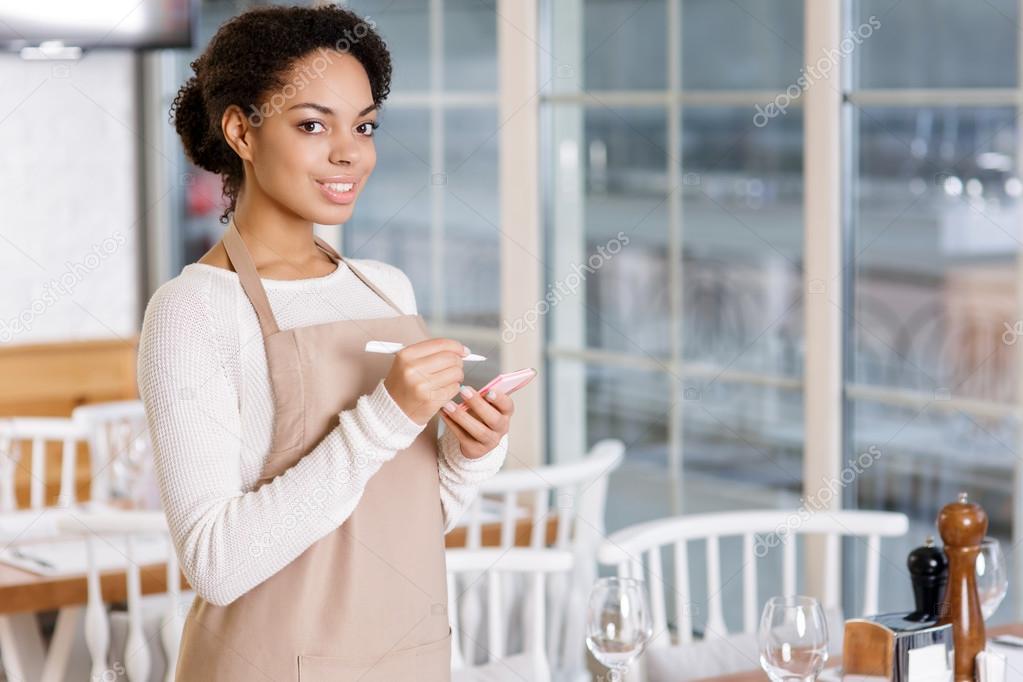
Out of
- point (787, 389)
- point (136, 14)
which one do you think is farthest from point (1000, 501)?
point (136, 14)

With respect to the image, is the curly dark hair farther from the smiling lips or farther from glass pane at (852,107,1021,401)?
glass pane at (852,107,1021,401)

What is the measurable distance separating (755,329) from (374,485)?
6.00 ft

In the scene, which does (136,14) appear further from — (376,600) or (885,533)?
(376,600)

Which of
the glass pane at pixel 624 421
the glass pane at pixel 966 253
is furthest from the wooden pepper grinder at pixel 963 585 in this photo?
the glass pane at pixel 624 421

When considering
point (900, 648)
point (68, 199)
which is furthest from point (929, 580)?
point (68, 199)

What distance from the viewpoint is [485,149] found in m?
3.43

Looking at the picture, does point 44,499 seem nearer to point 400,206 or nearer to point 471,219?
point 400,206

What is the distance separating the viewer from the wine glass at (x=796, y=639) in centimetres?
143

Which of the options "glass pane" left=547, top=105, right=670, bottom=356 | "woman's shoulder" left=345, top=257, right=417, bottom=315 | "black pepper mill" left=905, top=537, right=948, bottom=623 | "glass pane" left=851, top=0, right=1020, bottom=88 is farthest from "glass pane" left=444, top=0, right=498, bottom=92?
"black pepper mill" left=905, top=537, right=948, bottom=623

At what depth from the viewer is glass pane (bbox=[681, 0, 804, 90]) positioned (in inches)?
114

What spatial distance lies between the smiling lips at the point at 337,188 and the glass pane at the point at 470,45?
2094mm

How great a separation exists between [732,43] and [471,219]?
30.6 inches

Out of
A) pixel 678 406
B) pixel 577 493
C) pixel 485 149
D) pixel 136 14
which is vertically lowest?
pixel 577 493

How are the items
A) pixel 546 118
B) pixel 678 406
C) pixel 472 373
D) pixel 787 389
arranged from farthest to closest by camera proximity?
pixel 472 373 < pixel 546 118 < pixel 678 406 < pixel 787 389
